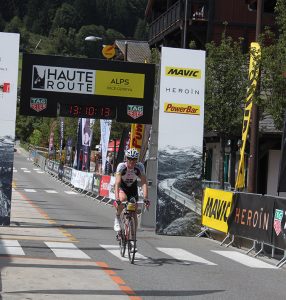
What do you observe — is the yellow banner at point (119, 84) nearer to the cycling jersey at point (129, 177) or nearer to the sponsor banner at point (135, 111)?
the sponsor banner at point (135, 111)

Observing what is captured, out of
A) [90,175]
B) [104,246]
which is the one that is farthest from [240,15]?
[104,246]

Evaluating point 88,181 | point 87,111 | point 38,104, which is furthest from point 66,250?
point 88,181

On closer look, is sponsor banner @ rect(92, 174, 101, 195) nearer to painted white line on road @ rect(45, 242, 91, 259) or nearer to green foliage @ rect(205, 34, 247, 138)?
green foliage @ rect(205, 34, 247, 138)

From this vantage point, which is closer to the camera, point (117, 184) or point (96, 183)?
point (117, 184)

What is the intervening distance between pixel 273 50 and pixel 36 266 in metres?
10.9

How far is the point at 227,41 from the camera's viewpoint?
2848 centimetres

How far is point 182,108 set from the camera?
719 inches

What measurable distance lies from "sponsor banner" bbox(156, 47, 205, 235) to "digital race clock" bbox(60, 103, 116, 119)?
1.88 meters

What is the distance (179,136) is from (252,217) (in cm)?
402

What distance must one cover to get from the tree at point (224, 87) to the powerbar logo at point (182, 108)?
9.00 meters

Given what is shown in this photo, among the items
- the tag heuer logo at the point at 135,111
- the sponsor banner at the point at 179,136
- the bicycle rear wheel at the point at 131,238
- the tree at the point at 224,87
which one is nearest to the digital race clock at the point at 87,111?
the tag heuer logo at the point at 135,111

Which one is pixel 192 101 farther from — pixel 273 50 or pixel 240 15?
pixel 240 15

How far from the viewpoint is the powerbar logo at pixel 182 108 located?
18188 millimetres

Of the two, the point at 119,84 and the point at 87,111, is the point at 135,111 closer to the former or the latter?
the point at 119,84
